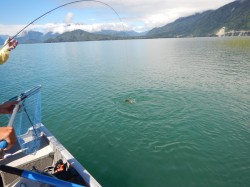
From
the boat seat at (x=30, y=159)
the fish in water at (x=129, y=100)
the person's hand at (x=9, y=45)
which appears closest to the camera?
the person's hand at (x=9, y=45)

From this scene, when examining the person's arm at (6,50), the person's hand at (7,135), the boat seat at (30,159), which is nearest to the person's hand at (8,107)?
the person's arm at (6,50)

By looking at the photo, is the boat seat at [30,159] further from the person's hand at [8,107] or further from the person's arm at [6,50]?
the person's arm at [6,50]

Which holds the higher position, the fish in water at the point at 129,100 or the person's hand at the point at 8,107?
the person's hand at the point at 8,107

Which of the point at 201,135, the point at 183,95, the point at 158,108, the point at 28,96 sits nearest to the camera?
the point at 28,96

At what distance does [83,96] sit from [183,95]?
13565 millimetres

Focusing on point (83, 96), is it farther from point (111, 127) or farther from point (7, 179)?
point (7, 179)

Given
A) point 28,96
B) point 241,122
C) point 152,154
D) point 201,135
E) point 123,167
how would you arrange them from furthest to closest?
point 241,122
point 201,135
point 152,154
point 123,167
point 28,96

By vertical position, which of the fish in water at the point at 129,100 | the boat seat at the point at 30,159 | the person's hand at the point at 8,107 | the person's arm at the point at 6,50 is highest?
the person's arm at the point at 6,50

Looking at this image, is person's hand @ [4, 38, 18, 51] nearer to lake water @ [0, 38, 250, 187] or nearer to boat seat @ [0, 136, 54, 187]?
boat seat @ [0, 136, 54, 187]

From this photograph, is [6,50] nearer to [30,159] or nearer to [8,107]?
[8,107]

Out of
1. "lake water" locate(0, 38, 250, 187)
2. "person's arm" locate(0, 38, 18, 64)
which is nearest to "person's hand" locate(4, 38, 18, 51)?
"person's arm" locate(0, 38, 18, 64)

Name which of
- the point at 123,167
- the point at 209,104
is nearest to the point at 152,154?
the point at 123,167

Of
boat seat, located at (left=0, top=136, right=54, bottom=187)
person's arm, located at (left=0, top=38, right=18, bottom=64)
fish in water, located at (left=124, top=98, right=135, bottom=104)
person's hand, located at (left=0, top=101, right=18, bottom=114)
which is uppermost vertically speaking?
person's arm, located at (left=0, top=38, right=18, bottom=64)

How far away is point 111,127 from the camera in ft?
67.5
